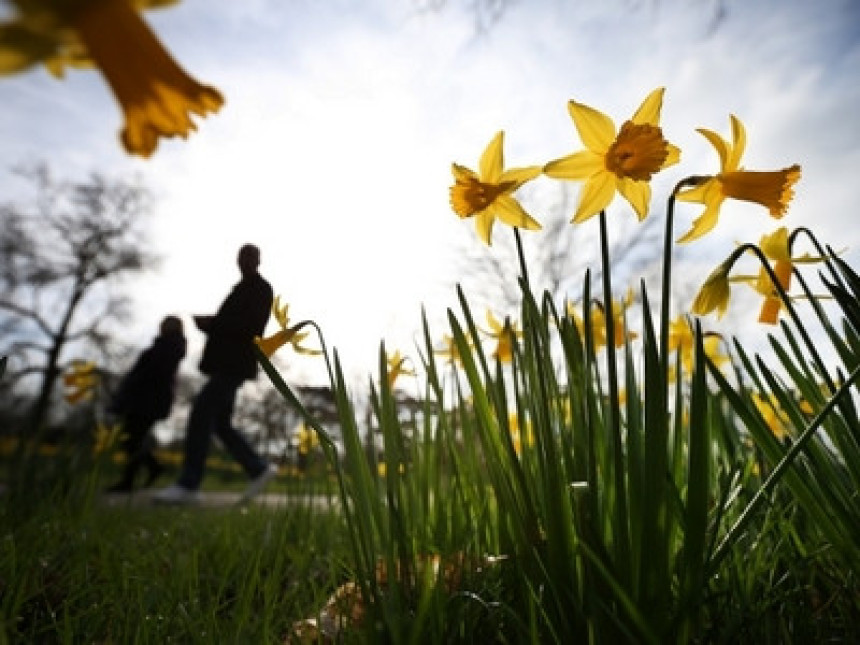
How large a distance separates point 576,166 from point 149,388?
5.62 m

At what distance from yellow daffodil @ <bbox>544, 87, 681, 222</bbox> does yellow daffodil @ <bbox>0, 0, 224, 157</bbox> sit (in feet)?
2.07

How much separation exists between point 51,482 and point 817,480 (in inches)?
103

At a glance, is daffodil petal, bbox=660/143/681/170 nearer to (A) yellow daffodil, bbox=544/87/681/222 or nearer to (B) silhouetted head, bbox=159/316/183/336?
(A) yellow daffodil, bbox=544/87/681/222

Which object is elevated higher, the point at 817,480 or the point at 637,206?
the point at 637,206

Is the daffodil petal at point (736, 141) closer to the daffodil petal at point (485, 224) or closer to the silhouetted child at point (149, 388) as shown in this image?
the daffodil petal at point (485, 224)

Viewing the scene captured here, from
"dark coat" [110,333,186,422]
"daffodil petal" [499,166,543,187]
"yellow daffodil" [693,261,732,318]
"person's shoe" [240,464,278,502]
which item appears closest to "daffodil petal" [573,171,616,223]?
"daffodil petal" [499,166,543,187]

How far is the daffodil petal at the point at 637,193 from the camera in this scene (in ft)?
3.25

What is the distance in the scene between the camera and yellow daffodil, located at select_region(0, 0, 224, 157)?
0.33 metres

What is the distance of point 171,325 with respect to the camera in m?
5.79

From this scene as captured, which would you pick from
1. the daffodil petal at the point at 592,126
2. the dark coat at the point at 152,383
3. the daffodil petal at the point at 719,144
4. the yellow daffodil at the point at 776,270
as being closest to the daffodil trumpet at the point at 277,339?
the daffodil petal at the point at 592,126

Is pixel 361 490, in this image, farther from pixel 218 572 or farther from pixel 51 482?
pixel 51 482

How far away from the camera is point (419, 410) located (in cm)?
187

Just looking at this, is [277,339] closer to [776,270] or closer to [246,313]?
[246,313]

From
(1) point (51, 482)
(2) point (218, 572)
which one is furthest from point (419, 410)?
(1) point (51, 482)
